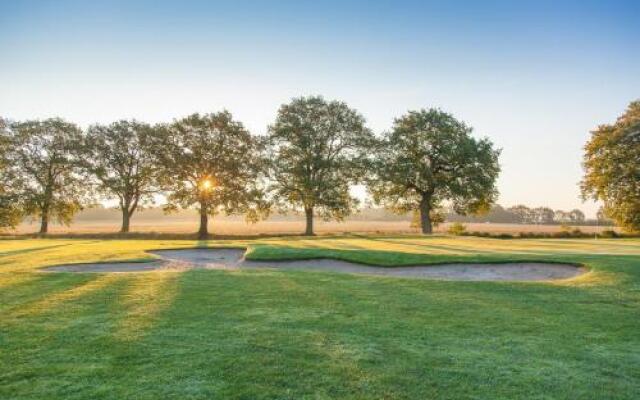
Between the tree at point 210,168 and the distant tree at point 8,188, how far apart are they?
1635 centimetres

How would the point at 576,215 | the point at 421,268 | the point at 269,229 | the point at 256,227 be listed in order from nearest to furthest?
the point at 421,268
the point at 269,229
the point at 256,227
the point at 576,215

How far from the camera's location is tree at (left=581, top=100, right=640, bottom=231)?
46844 mm

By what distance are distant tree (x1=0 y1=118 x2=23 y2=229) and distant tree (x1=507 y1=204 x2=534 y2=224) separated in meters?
149

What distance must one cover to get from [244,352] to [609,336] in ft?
21.5

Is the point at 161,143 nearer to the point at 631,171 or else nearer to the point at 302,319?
the point at 302,319

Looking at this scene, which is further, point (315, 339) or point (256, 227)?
point (256, 227)

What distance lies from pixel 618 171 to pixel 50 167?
63547mm

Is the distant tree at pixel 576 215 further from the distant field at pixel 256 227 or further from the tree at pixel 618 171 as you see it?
the tree at pixel 618 171

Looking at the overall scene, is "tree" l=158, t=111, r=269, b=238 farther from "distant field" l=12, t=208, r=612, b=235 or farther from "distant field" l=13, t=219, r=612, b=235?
"distant field" l=13, t=219, r=612, b=235

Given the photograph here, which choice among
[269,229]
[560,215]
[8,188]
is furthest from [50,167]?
[560,215]

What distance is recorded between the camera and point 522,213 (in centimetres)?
16100

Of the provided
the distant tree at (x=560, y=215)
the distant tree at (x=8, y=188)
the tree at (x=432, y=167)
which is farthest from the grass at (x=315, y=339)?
the distant tree at (x=560, y=215)

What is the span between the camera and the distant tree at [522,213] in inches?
6213

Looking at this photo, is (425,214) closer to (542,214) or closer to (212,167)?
(212,167)
